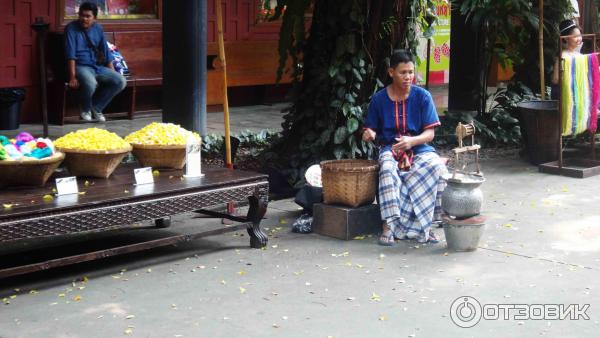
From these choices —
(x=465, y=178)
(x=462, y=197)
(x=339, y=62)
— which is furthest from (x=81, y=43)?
(x=462, y=197)

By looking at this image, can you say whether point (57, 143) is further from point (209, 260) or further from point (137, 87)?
point (137, 87)

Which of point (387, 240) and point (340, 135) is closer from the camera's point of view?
point (387, 240)

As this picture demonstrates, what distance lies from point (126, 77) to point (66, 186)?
641cm

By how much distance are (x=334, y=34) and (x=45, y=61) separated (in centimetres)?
456

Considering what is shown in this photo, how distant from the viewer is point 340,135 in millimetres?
8508

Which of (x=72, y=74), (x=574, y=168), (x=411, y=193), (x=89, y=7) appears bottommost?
(x=574, y=168)

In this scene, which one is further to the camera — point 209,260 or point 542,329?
point 209,260

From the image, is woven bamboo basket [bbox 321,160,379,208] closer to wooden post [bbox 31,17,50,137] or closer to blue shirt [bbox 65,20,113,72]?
wooden post [bbox 31,17,50,137]

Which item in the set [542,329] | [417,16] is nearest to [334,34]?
[417,16]

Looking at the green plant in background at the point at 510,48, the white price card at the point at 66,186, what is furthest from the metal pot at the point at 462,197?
the green plant in background at the point at 510,48

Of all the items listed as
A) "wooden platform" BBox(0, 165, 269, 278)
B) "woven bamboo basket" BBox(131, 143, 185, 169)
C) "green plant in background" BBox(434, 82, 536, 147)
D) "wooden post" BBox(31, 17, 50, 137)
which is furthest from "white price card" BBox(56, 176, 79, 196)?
"green plant in background" BBox(434, 82, 536, 147)

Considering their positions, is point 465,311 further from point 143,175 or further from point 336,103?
point 336,103

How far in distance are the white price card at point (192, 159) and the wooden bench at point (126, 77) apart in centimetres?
528

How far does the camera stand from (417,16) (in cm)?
888
